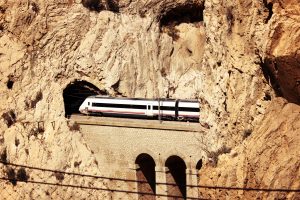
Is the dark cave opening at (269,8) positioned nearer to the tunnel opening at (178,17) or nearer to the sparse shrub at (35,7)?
the sparse shrub at (35,7)

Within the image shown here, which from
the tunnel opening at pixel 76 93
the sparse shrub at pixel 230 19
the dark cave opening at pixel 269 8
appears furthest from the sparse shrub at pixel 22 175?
the dark cave opening at pixel 269 8

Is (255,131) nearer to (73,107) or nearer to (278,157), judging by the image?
(278,157)

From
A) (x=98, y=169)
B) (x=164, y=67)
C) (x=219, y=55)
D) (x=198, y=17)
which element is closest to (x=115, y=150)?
(x=98, y=169)

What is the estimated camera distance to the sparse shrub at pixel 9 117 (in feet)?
117

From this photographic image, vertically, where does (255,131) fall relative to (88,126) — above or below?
above

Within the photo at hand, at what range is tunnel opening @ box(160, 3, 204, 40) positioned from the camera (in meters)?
40.9

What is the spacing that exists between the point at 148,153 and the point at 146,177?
2.44 m

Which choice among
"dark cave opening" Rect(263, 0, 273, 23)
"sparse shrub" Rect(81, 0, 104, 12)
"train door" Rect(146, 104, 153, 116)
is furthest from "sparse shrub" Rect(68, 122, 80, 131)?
"dark cave opening" Rect(263, 0, 273, 23)

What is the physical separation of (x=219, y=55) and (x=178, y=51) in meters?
23.9

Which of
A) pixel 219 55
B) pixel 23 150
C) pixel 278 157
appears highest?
pixel 219 55

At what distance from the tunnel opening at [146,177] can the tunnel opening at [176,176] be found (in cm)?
137

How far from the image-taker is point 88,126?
3625cm

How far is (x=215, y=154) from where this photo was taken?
16578mm

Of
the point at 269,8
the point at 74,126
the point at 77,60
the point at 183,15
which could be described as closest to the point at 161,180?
the point at 74,126
